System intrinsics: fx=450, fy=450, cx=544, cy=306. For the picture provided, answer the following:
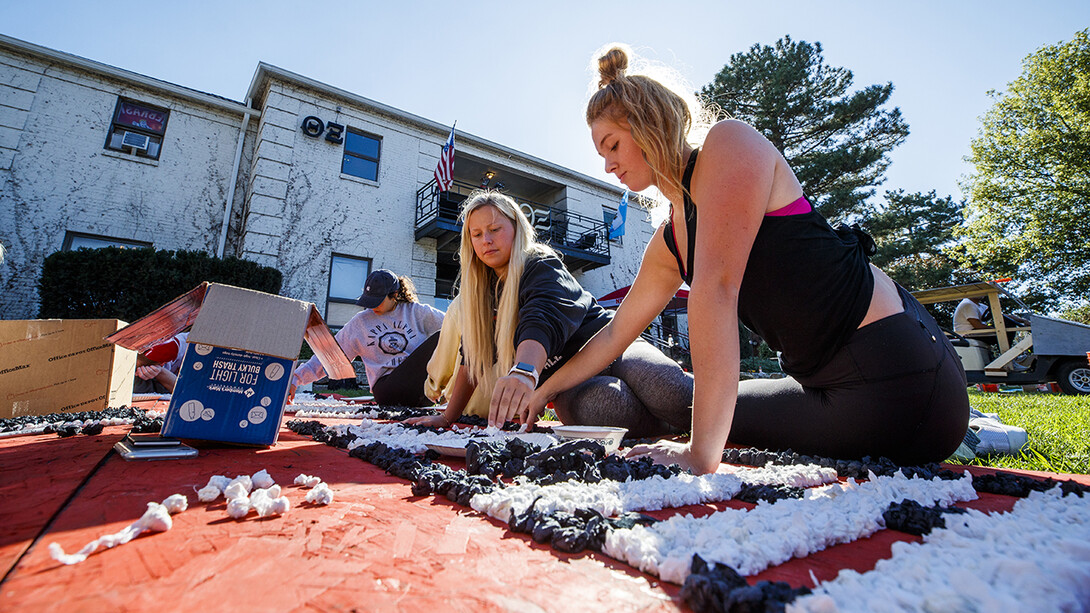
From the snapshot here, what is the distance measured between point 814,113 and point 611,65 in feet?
47.4

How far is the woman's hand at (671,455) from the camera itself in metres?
1.09

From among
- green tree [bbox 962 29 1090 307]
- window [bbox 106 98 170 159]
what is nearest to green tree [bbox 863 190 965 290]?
green tree [bbox 962 29 1090 307]

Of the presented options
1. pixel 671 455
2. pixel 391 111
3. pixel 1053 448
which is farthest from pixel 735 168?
pixel 391 111

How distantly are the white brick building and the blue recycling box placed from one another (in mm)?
7469

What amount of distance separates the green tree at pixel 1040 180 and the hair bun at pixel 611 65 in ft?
58.7

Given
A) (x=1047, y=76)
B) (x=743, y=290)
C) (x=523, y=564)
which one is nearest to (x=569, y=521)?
(x=523, y=564)

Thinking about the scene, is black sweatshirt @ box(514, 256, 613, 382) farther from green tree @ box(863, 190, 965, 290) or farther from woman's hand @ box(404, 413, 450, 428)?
green tree @ box(863, 190, 965, 290)

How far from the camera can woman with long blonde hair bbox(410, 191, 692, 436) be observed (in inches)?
74.2

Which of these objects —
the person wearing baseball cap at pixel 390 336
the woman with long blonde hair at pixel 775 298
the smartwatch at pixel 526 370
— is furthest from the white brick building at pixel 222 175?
the woman with long blonde hair at pixel 775 298

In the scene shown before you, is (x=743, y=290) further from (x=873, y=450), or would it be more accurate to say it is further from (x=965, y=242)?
(x=965, y=242)

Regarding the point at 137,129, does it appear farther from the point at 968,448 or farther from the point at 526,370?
the point at 968,448

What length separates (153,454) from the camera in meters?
1.16

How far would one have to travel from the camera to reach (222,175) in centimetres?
848

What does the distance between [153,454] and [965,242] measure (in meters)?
19.6
